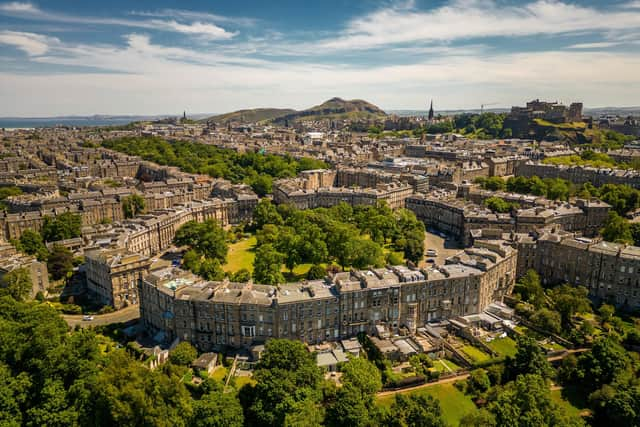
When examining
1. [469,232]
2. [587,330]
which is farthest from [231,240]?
[587,330]

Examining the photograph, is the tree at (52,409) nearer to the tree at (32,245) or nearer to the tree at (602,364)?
the tree at (32,245)

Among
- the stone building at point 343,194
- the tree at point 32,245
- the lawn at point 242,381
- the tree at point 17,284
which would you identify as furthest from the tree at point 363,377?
the stone building at point 343,194

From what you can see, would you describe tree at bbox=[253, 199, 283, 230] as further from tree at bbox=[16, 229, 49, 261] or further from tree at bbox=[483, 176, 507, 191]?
tree at bbox=[483, 176, 507, 191]

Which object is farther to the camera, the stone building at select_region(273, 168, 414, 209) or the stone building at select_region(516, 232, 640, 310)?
the stone building at select_region(273, 168, 414, 209)

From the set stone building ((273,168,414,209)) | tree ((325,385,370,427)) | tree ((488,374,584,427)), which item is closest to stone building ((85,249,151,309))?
tree ((325,385,370,427))

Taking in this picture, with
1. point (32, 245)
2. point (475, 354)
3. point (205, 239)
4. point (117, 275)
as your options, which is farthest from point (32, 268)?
point (475, 354)

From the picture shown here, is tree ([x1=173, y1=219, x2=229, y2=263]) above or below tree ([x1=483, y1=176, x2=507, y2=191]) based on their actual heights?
below
